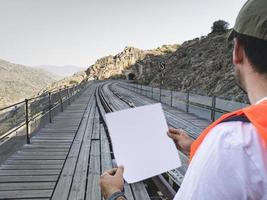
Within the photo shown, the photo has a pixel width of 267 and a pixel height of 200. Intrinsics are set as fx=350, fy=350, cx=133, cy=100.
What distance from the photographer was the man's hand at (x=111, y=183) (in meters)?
1.83

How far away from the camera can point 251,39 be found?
119 centimetres

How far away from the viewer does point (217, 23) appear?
61219 millimetres

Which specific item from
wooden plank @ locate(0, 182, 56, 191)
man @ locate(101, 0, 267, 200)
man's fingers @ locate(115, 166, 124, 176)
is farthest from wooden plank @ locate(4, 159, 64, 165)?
man @ locate(101, 0, 267, 200)

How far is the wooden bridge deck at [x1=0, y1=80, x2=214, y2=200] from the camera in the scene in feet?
19.6

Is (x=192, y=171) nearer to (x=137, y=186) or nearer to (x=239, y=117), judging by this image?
(x=239, y=117)

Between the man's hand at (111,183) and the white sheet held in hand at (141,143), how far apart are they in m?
0.14

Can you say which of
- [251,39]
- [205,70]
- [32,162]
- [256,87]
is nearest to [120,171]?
[256,87]

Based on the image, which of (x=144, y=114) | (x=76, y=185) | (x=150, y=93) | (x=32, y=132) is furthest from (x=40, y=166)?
(x=150, y=93)

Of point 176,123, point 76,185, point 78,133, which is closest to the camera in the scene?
point 76,185

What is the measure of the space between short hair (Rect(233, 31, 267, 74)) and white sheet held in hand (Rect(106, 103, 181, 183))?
1.02m

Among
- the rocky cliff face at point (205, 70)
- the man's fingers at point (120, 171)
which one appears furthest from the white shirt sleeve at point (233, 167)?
the rocky cliff face at point (205, 70)

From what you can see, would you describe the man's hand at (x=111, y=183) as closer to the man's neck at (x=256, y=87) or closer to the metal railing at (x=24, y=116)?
the man's neck at (x=256, y=87)

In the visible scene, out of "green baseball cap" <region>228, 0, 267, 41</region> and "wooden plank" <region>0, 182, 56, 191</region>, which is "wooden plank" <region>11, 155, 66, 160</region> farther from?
"green baseball cap" <region>228, 0, 267, 41</region>

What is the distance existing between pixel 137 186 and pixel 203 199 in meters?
5.50
